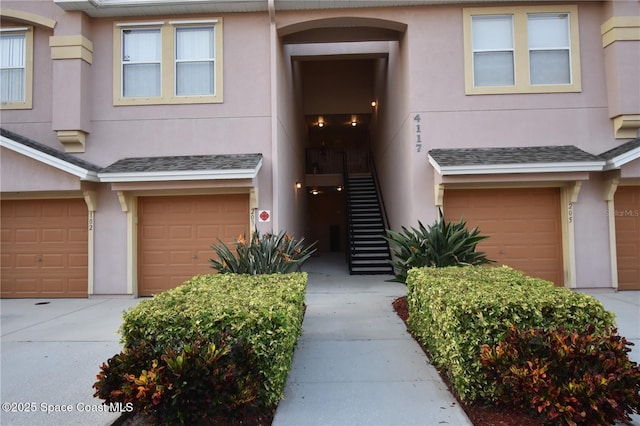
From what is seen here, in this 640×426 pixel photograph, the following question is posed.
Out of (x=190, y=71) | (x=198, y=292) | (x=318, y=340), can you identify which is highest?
(x=190, y=71)

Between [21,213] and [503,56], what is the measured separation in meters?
12.1

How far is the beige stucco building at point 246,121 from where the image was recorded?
322 inches

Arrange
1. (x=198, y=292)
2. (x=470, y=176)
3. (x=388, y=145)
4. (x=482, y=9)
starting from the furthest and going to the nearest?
(x=388, y=145) → (x=482, y=9) → (x=470, y=176) → (x=198, y=292)

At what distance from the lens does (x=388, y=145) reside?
11.6 m

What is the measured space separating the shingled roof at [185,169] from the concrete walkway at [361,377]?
10.8ft

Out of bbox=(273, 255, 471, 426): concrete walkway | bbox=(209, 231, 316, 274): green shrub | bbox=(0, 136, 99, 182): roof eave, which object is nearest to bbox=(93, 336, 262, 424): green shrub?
bbox=(273, 255, 471, 426): concrete walkway

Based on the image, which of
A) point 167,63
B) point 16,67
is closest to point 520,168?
point 167,63

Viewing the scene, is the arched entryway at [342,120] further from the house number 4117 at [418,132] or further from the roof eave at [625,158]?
the roof eave at [625,158]

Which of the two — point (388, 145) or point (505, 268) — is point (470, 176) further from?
point (388, 145)

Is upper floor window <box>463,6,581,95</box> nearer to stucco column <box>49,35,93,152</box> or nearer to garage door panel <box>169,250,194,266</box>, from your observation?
garage door panel <box>169,250,194,266</box>

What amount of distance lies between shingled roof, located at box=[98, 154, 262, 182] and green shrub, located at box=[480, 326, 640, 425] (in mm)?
5820

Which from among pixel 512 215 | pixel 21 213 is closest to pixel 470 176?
pixel 512 215

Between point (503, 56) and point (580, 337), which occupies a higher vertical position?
point (503, 56)

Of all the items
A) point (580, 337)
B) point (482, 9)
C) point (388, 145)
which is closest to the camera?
point (580, 337)
